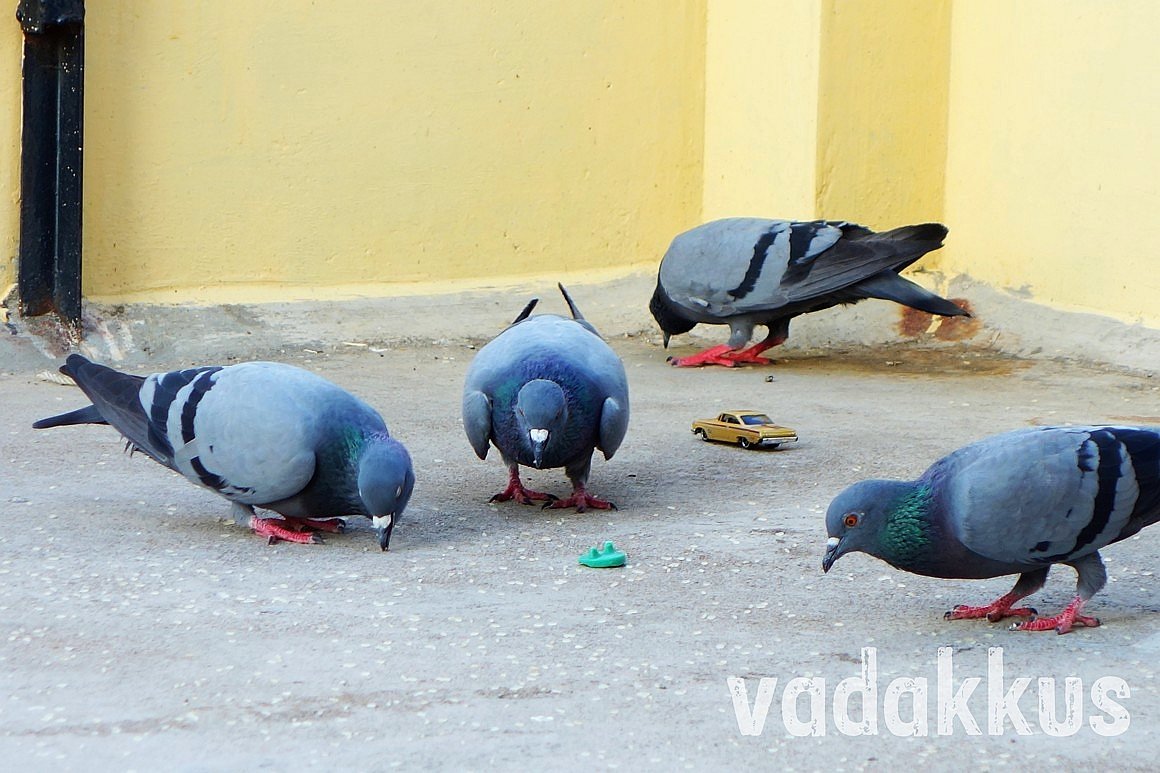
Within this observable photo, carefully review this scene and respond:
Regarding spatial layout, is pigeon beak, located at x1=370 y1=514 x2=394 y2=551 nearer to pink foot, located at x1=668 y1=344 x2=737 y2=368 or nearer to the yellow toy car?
the yellow toy car

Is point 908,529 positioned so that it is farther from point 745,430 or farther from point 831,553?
point 745,430

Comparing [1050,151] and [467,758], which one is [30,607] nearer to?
[467,758]

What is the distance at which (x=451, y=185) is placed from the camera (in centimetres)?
801

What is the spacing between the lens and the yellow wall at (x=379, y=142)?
7219 mm

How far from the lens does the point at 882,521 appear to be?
335 cm

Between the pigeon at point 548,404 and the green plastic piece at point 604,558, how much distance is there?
45 cm

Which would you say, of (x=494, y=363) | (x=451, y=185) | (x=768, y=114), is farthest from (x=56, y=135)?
(x=768, y=114)

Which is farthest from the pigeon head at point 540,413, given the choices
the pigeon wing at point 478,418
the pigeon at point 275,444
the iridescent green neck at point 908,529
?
the iridescent green neck at point 908,529

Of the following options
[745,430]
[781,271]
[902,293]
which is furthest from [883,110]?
[745,430]

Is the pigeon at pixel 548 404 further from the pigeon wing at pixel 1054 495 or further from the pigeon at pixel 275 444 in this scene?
the pigeon wing at pixel 1054 495

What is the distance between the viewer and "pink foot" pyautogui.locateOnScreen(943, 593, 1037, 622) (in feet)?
11.5

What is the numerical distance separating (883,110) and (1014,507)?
505 cm

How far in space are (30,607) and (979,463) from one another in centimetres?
230

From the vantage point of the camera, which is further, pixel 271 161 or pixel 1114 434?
pixel 271 161
